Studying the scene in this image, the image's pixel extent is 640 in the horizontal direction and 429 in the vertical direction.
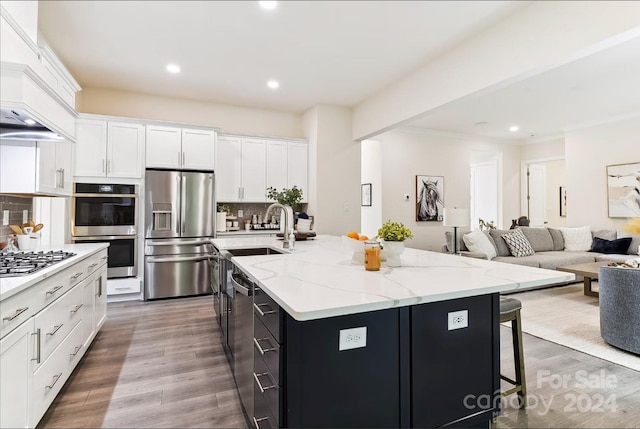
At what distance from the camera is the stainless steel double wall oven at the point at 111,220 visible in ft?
13.7

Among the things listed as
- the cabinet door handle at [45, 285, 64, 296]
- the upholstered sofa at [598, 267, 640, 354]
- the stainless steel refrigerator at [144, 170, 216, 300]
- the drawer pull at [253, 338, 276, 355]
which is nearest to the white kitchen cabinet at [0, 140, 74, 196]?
the cabinet door handle at [45, 285, 64, 296]

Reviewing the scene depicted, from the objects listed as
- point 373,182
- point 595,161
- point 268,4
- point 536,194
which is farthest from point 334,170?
point 536,194

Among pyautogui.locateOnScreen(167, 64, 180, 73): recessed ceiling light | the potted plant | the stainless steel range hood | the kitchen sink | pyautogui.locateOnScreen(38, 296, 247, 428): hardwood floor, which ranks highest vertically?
pyautogui.locateOnScreen(167, 64, 180, 73): recessed ceiling light

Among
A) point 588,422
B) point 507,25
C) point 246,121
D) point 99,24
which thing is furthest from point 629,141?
point 99,24

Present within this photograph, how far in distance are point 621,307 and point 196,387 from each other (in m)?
3.47

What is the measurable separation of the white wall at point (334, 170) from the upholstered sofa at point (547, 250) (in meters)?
1.70

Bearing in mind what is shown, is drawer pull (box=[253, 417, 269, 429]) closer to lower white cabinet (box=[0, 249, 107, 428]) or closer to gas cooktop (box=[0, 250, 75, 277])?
lower white cabinet (box=[0, 249, 107, 428])

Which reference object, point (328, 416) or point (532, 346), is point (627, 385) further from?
point (328, 416)

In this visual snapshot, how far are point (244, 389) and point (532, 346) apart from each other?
2521mm

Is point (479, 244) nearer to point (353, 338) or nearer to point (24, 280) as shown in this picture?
point (353, 338)

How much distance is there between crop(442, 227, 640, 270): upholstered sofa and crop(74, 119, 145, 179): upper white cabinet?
4717mm

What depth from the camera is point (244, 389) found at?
187cm

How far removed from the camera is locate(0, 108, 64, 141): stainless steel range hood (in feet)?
6.17

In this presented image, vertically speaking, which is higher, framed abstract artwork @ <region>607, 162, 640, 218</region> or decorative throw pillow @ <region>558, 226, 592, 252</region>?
framed abstract artwork @ <region>607, 162, 640, 218</region>
